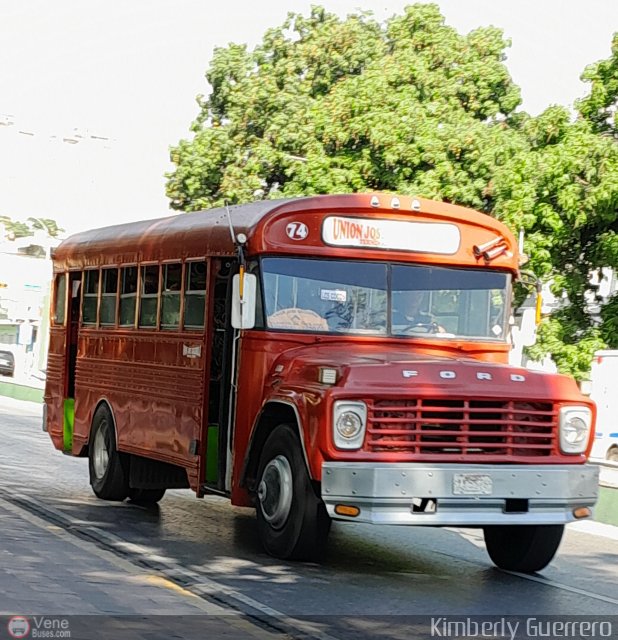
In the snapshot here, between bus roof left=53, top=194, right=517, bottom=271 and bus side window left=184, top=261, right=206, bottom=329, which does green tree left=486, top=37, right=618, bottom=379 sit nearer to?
bus roof left=53, top=194, right=517, bottom=271

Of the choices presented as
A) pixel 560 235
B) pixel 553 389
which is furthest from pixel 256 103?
pixel 553 389

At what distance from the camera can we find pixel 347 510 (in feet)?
31.7

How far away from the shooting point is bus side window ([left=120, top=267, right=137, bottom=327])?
1398cm

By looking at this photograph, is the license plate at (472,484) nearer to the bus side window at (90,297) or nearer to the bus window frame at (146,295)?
the bus window frame at (146,295)

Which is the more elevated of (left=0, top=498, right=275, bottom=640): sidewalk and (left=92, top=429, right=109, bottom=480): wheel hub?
(left=92, top=429, right=109, bottom=480): wheel hub

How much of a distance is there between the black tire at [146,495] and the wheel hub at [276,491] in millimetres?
4037

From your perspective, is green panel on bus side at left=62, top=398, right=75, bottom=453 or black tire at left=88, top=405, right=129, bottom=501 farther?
green panel on bus side at left=62, top=398, right=75, bottom=453

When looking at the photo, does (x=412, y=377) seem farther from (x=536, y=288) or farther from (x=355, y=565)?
(x=536, y=288)

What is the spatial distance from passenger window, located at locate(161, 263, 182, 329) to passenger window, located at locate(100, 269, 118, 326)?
1.54 metres

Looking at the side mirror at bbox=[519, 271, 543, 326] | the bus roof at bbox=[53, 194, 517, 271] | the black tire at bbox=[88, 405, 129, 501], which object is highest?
the bus roof at bbox=[53, 194, 517, 271]

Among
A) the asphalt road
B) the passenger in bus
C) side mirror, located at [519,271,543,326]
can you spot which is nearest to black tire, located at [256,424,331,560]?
the asphalt road

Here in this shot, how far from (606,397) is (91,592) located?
22.6 m

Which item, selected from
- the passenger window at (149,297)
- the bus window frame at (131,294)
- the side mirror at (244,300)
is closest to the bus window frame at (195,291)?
the passenger window at (149,297)

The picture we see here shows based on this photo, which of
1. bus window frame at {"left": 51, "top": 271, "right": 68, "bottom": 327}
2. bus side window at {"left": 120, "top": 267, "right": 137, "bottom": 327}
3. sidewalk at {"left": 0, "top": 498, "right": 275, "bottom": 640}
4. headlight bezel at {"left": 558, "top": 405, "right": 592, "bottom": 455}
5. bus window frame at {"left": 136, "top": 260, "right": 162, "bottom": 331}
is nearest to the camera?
sidewalk at {"left": 0, "top": 498, "right": 275, "bottom": 640}
